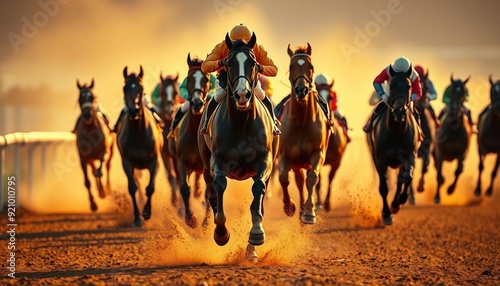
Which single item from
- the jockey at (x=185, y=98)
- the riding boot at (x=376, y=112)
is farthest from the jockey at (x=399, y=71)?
the jockey at (x=185, y=98)

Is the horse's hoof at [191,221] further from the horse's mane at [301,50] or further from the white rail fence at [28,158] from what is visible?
the white rail fence at [28,158]

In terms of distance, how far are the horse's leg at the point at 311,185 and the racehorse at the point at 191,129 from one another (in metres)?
1.57

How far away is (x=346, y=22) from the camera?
40281 mm

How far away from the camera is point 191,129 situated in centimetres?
1173

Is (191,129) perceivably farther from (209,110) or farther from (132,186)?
(209,110)

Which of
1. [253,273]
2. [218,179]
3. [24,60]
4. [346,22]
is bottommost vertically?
[253,273]

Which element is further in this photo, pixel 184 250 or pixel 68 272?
pixel 184 250

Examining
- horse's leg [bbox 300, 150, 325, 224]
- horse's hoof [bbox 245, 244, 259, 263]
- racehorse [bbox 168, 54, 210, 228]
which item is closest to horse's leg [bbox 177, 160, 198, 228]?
racehorse [bbox 168, 54, 210, 228]

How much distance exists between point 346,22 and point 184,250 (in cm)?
3157

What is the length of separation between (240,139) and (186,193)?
2640mm

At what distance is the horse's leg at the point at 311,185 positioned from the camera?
1005 centimetres

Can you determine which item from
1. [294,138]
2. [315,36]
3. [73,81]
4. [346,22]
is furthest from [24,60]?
[294,138]

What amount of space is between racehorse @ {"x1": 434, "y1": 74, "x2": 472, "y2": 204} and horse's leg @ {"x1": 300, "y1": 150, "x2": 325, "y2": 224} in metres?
6.67

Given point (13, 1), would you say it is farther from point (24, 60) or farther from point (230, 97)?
point (230, 97)
